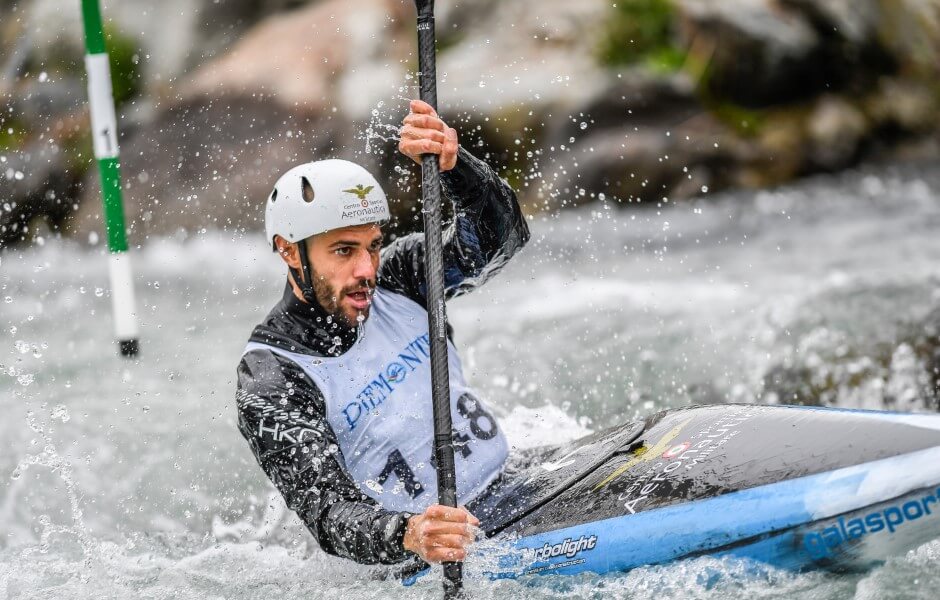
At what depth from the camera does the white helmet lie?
11.6ft

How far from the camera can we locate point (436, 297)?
3.33 metres

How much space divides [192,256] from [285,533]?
24.6 ft

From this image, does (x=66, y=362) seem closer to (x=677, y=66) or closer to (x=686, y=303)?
(x=686, y=303)

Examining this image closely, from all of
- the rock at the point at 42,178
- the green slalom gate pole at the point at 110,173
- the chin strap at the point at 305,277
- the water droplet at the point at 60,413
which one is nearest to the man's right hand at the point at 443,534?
the chin strap at the point at 305,277

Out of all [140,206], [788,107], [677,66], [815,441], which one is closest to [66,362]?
[140,206]

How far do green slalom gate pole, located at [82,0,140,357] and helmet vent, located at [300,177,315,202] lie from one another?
257 centimetres

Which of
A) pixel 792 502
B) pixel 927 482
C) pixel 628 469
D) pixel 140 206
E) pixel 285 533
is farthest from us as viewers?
pixel 140 206

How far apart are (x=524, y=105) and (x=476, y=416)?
8.32 m

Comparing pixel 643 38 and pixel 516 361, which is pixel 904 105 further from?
pixel 516 361

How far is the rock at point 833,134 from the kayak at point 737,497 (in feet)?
30.1

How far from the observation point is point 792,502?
9.35 feet

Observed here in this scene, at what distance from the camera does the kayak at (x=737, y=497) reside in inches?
108

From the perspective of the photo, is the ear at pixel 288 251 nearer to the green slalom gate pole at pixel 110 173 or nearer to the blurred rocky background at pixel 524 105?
the green slalom gate pole at pixel 110 173

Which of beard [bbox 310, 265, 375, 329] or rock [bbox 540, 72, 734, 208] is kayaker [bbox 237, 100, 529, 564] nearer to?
beard [bbox 310, 265, 375, 329]
